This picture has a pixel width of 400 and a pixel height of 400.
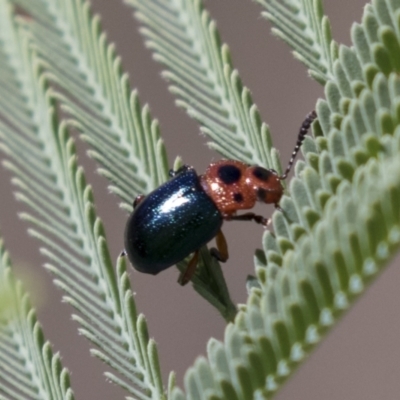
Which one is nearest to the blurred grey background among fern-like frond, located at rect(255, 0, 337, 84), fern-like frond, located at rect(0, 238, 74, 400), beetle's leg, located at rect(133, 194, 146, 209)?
beetle's leg, located at rect(133, 194, 146, 209)

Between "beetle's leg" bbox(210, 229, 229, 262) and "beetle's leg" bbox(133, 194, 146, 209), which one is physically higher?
"beetle's leg" bbox(133, 194, 146, 209)

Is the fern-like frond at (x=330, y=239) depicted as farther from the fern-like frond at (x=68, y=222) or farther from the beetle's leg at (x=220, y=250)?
the beetle's leg at (x=220, y=250)

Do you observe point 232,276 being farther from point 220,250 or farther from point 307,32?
point 307,32

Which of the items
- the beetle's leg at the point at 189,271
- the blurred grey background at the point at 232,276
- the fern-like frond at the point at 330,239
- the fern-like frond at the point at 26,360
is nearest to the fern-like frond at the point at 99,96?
the beetle's leg at the point at 189,271

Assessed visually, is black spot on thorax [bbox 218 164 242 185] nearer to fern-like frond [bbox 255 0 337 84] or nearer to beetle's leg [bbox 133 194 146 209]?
beetle's leg [bbox 133 194 146 209]

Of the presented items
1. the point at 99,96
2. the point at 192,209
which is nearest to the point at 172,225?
the point at 192,209
